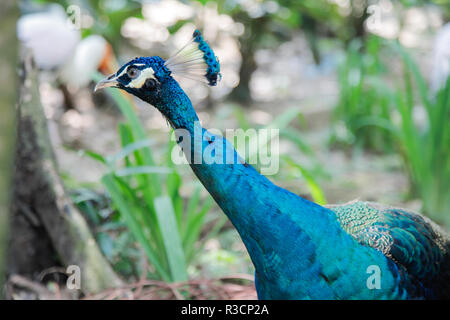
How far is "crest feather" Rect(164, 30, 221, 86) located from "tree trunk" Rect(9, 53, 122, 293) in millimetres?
791

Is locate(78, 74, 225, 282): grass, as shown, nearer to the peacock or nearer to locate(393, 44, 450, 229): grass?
the peacock

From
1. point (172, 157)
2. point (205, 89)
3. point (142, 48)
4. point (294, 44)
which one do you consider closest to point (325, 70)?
point (294, 44)

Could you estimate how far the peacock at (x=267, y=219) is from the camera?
86 centimetres

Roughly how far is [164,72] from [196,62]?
6cm

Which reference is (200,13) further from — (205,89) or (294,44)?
(294,44)

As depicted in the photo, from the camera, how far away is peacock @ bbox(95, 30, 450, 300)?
0.86m

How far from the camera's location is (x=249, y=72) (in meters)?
3.92

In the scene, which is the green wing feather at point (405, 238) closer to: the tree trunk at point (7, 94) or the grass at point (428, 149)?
the tree trunk at point (7, 94)

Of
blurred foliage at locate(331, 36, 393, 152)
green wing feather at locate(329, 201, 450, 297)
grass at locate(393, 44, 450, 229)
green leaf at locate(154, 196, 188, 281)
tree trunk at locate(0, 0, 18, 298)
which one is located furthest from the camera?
blurred foliage at locate(331, 36, 393, 152)

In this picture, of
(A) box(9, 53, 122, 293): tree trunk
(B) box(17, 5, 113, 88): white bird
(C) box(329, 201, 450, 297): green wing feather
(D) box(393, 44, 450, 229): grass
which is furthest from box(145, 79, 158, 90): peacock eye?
(B) box(17, 5, 113, 88): white bird

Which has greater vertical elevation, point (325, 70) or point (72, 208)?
point (325, 70)
